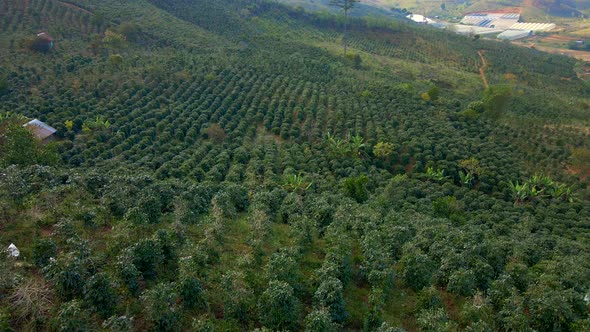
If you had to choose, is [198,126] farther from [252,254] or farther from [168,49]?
[168,49]

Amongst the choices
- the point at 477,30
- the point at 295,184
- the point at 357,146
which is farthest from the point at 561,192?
the point at 477,30

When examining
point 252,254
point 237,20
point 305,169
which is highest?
point 237,20

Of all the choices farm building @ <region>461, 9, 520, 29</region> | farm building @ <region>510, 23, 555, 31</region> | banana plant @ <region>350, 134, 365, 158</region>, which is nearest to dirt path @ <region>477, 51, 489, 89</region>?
banana plant @ <region>350, 134, 365, 158</region>

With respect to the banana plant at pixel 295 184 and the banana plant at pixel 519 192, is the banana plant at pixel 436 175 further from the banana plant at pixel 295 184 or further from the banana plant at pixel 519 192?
the banana plant at pixel 295 184

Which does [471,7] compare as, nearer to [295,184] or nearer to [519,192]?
[519,192]

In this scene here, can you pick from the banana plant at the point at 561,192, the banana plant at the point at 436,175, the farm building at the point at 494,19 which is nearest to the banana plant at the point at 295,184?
the banana plant at the point at 436,175

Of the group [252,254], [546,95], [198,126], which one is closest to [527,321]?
[252,254]
